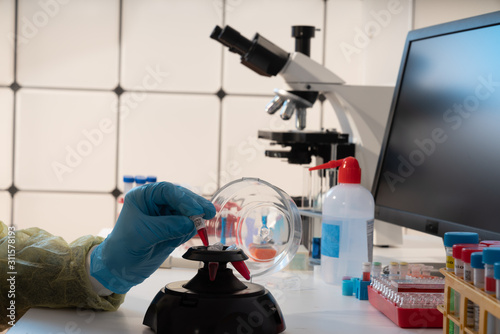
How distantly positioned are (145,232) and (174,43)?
200 centimetres

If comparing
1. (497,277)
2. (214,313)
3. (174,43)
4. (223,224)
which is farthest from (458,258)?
(174,43)

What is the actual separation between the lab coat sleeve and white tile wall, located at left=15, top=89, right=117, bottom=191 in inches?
66.7

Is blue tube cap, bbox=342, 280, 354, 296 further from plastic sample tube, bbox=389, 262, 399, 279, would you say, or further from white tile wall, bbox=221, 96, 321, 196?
white tile wall, bbox=221, 96, 321, 196

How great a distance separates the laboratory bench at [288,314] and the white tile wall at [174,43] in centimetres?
164

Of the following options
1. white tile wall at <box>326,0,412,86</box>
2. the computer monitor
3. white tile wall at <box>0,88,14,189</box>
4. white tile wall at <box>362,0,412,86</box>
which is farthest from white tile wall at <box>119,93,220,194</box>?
the computer monitor

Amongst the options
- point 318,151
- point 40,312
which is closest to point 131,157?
point 318,151

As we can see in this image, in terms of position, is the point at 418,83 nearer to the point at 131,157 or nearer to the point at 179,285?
the point at 179,285

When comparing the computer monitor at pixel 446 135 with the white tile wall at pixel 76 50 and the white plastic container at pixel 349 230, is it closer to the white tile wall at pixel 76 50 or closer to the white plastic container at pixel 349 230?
the white plastic container at pixel 349 230

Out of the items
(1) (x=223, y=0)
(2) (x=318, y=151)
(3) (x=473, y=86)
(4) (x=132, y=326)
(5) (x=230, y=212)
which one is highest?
(1) (x=223, y=0)

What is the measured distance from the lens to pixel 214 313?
793 millimetres

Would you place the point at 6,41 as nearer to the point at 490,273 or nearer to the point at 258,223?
the point at 258,223

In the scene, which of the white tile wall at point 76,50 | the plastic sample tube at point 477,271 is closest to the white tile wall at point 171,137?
the white tile wall at point 76,50

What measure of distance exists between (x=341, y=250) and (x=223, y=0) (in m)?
1.86

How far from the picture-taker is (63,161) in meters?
2.77
